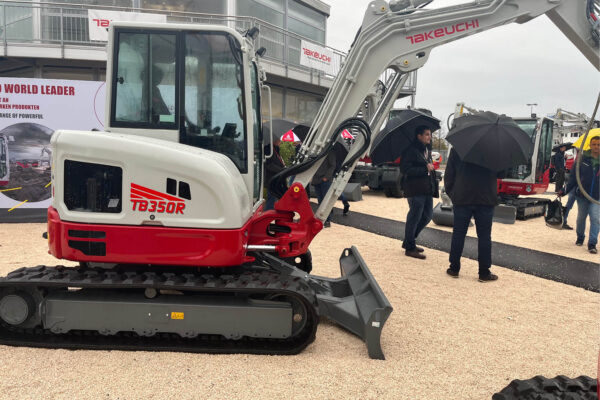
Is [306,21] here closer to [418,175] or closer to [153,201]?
[418,175]

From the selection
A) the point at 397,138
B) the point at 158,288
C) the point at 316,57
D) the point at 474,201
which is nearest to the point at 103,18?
the point at 316,57

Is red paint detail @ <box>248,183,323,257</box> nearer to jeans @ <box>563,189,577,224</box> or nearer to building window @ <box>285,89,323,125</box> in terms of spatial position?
jeans @ <box>563,189,577,224</box>

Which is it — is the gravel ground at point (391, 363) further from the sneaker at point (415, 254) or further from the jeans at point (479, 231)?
the sneaker at point (415, 254)

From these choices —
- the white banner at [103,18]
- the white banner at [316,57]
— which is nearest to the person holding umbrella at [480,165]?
the white banner at [103,18]

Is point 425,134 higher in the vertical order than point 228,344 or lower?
higher

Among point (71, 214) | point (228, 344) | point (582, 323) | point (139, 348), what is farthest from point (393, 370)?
point (71, 214)

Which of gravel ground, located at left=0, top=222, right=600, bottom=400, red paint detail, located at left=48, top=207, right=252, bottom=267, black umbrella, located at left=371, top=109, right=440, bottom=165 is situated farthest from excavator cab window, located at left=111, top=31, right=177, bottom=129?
black umbrella, located at left=371, top=109, right=440, bottom=165

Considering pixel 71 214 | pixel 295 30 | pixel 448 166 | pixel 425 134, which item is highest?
pixel 295 30

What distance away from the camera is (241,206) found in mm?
3572

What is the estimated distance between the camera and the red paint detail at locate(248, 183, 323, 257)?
4.12m

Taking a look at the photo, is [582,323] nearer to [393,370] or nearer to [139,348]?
[393,370]

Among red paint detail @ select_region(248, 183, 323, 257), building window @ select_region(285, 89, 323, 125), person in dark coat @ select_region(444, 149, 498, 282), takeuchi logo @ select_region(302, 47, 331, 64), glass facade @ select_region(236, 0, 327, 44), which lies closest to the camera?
red paint detail @ select_region(248, 183, 323, 257)

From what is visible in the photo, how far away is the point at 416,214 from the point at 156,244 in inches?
168

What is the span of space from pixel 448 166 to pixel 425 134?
706 mm
